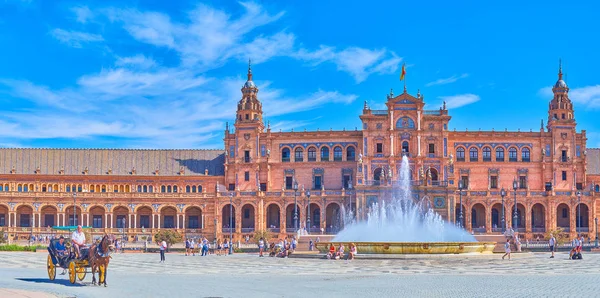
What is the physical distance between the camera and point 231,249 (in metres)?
60.2

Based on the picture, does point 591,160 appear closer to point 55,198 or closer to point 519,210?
point 519,210

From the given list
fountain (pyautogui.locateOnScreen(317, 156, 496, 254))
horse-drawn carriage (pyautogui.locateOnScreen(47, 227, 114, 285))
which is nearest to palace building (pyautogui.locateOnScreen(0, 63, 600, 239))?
fountain (pyautogui.locateOnScreen(317, 156, 496, 254))

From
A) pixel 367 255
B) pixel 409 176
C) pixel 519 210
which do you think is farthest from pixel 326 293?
pixel 519 210

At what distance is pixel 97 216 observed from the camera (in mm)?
95438

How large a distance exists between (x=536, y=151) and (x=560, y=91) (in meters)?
7.87

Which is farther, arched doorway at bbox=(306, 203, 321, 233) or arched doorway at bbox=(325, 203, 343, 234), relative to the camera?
arched doorway at bbox=(306, 203, 321, 233)

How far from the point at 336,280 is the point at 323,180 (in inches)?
2499

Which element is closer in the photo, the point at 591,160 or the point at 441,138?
the point at 441,138

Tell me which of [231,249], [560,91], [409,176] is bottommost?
[231,249]

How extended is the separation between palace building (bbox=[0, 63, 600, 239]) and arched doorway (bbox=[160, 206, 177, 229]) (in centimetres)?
13

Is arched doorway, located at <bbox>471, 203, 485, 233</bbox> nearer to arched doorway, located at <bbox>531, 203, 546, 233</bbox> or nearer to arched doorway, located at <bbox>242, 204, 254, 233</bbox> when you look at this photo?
arched doorway, located at <bbox>531, 203, 546, 233</bbox>

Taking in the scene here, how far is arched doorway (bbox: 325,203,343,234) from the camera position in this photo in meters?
92.1

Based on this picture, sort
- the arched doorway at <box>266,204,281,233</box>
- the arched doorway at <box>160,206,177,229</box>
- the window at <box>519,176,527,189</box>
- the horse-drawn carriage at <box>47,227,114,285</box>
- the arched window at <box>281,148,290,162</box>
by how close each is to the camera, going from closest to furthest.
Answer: the horse-drawn carriage at <box>47,227,114,285</box> < the window at <box>519,176,527,189</box> < the arched window at <box>281,148,290,162</box> < the arched doorway at <box>266,204,281,233</box> < the arched doorway at <box>160,206,177,229</box>

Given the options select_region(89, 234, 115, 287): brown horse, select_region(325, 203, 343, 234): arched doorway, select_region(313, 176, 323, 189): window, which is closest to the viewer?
select_region(89, 234, 115, 287): brown horse
